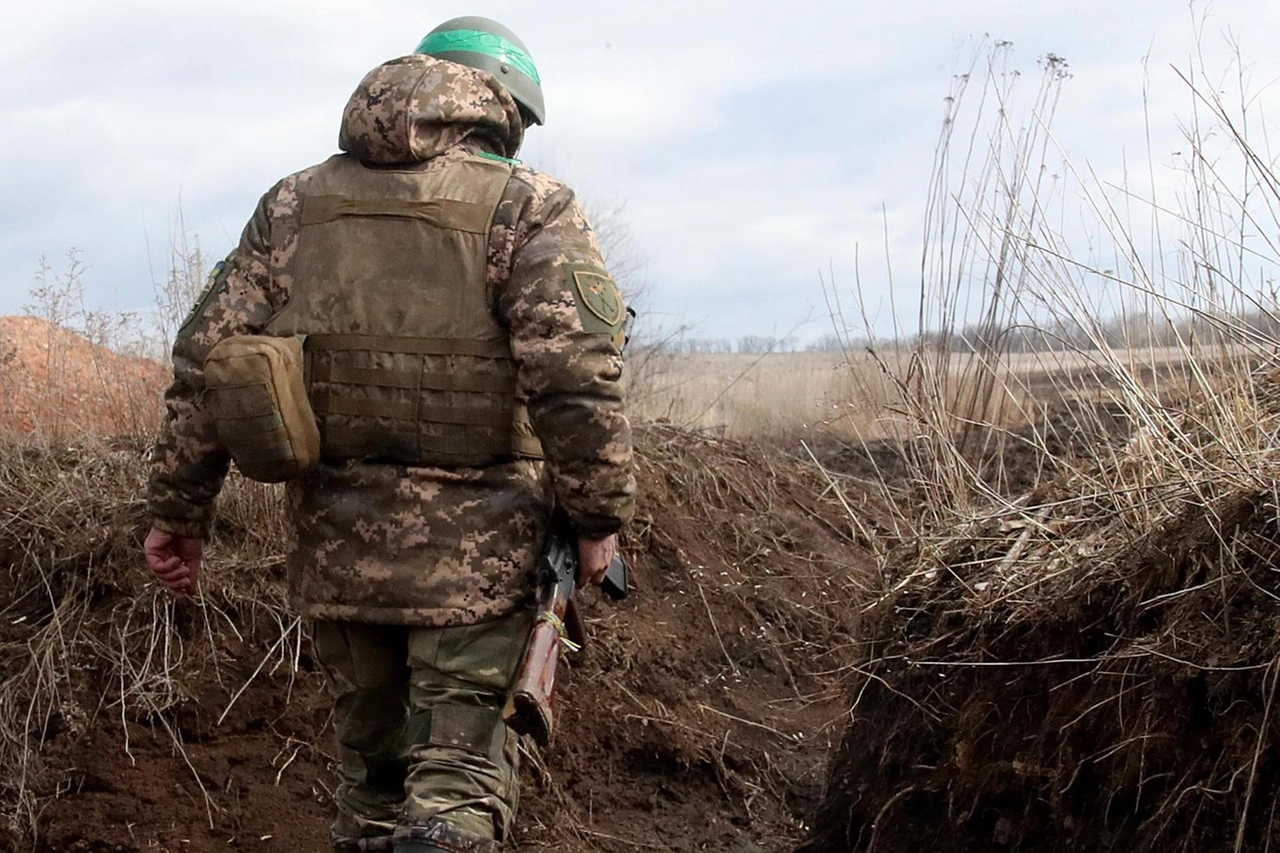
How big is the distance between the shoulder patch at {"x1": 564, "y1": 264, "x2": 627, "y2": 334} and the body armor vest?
209 mm

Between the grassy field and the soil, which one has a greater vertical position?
the grassy field

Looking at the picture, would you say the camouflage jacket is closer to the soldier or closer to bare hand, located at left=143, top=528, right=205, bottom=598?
the soldier

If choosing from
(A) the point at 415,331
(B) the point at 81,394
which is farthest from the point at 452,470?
(B) the point at 81,394

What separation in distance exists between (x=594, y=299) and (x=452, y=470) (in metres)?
0.48

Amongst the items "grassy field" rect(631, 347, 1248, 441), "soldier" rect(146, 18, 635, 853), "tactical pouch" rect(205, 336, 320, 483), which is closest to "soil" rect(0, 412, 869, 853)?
"grassy field" rect(631, 347, 1248, 441)

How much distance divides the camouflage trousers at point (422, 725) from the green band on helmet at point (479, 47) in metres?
1.32

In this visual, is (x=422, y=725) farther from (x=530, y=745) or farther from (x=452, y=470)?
(x=530, y=745)

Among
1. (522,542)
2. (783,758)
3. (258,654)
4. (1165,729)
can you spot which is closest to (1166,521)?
(1165,729)

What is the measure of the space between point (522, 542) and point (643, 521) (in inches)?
135

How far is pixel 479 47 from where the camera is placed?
3328 millimetres

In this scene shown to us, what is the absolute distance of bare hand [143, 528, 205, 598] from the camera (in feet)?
10.8

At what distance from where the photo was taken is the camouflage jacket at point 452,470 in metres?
2.89

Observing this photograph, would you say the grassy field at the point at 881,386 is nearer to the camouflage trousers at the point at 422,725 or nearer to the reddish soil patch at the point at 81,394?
the camouflage trousers at the point at 422,725

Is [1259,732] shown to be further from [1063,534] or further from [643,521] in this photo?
[643,521]
